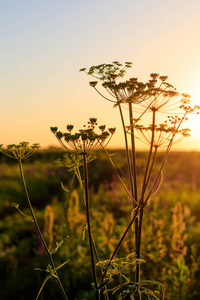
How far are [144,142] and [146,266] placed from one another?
12.4ft

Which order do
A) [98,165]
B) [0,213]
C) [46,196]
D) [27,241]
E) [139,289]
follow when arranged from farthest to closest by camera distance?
[98,165]
[46,196]
[0,213]
[27,241]
[139,289]

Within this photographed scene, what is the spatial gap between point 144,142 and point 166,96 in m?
0.34

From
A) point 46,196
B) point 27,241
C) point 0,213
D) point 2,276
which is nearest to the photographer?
point 2,276

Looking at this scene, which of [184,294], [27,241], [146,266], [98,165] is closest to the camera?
[184,294]

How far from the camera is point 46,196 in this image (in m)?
15.0

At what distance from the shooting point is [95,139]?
2.35 m

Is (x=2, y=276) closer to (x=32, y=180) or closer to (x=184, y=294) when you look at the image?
(x=184, y=294)

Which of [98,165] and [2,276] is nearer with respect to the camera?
[2,276]

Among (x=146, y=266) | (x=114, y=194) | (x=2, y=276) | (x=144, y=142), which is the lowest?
(x=2, y=276)

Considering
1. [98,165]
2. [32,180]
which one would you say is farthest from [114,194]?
[98,165]

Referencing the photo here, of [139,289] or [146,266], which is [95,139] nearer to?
[139,289]

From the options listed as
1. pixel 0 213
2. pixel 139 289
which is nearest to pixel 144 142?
pixel 139 289

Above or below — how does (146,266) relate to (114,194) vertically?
below

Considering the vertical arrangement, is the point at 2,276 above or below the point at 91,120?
below
